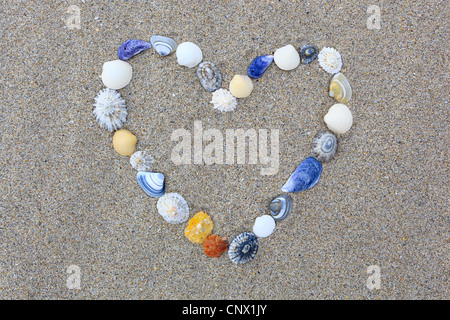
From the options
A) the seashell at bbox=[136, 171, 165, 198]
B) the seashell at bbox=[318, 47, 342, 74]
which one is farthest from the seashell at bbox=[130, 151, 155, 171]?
the seashell at bbox=[318, 47, 342, 74]

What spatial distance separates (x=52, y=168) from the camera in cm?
190

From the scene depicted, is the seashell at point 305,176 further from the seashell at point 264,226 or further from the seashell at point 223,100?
the seashell at point 223,100

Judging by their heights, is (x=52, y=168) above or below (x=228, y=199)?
above

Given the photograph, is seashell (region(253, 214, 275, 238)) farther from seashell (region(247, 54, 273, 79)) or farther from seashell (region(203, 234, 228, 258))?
seashell (region(247, 54, 273, 79))

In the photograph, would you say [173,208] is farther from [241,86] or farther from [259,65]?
[259,65]

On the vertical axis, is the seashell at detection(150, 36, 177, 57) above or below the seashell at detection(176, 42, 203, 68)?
above

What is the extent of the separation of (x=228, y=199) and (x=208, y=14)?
114cm

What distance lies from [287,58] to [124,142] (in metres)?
1.08

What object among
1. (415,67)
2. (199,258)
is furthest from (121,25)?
(415,67)

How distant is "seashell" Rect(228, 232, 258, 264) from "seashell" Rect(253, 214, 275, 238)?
4 cm

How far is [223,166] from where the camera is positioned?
1915mm

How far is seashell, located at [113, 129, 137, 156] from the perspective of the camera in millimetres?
1849
